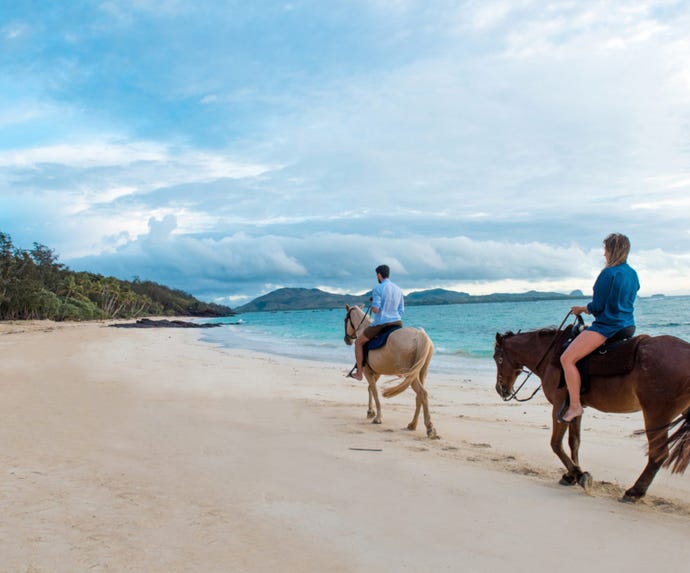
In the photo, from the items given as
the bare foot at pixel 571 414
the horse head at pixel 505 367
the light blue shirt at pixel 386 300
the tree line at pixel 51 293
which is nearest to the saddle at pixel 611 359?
the bare foot at pixel 571 414

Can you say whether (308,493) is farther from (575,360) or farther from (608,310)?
(608,310)

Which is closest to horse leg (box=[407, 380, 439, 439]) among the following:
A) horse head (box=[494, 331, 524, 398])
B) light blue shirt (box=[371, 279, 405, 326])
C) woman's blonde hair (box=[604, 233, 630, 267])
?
light blue shirt (box=[371, 279, 405, 326])

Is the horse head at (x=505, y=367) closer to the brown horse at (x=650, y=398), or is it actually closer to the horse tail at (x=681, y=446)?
the brown horse at (x=650, y=398)

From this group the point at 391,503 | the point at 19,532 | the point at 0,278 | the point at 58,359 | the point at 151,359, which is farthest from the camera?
the point at 0,278

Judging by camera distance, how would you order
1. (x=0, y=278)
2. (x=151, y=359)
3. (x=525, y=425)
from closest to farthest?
(x=525, y=425)
(x=151, y=359)
(x=0, y=278)

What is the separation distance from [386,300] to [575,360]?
12.1 feet

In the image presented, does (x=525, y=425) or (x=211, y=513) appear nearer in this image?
(x=211, y=513)

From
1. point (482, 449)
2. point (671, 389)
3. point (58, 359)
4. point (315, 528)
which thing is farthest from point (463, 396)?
point (58, 359)

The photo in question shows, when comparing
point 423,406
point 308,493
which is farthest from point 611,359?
point 423,406

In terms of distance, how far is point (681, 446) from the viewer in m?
4.52

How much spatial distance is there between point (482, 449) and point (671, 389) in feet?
9.10

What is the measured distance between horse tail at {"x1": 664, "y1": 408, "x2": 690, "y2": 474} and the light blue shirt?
15.1 feet

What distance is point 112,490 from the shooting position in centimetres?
463

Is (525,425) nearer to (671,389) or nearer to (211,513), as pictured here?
(671,389)
